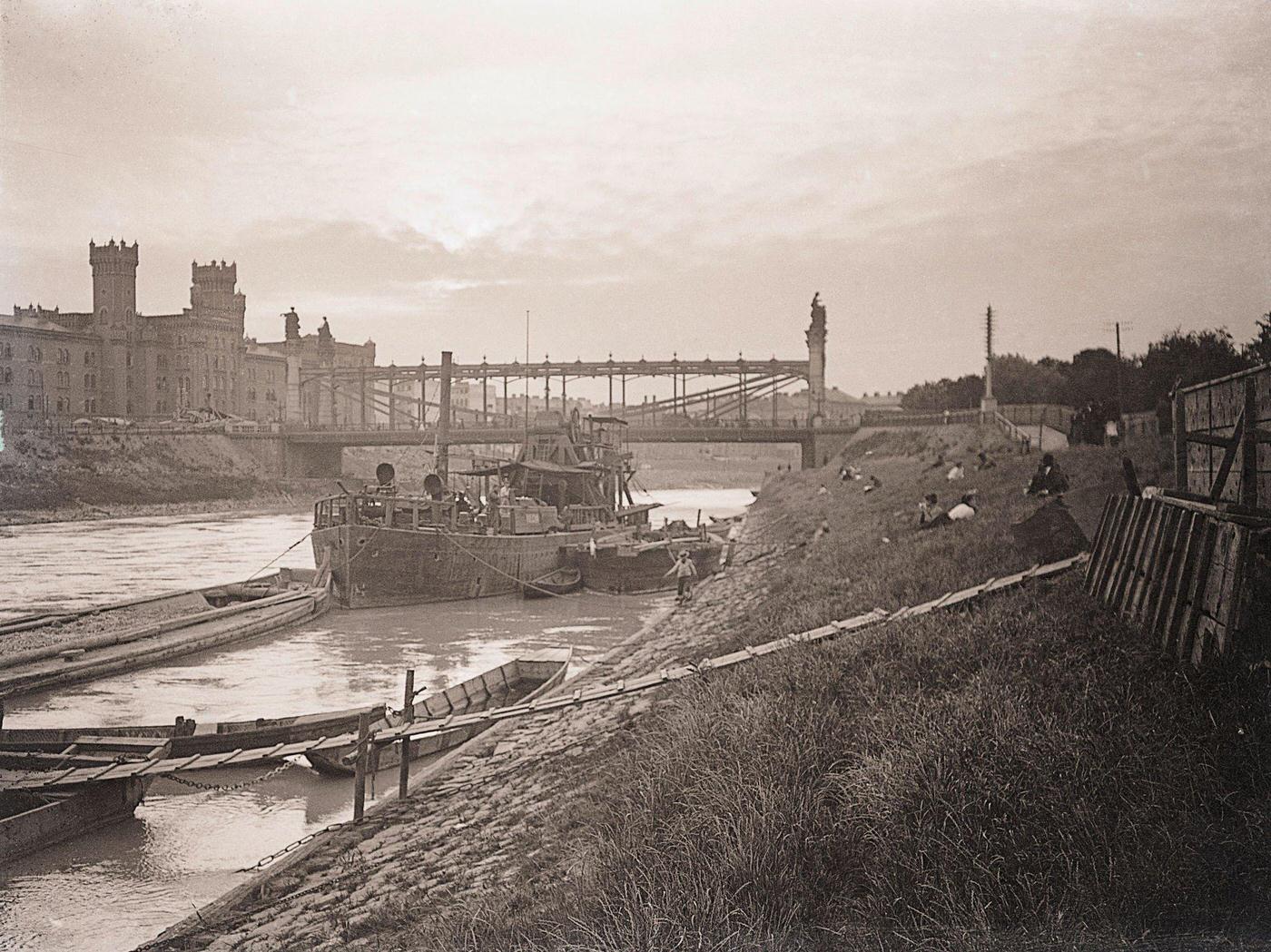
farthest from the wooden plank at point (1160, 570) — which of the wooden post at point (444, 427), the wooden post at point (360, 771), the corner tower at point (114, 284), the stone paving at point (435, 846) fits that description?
the wooden post at point (444, 427)

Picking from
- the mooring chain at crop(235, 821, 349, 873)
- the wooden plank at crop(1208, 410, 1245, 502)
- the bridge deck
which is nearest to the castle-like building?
the bridge deck

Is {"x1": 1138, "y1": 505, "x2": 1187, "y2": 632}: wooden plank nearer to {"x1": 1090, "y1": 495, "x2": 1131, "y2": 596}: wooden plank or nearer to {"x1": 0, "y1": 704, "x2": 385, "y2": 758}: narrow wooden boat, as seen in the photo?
{"x1": 1090, "y1": 495, "x2": 1131, "y2": 596}: wooden plank

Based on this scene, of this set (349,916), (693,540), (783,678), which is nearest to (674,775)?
(783,678)

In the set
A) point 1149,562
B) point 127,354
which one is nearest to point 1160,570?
point 1149,562

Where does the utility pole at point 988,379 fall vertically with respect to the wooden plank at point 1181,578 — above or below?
above

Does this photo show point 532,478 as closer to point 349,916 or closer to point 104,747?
point 104,747

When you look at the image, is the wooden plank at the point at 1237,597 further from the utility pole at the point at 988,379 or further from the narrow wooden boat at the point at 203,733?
the utility pole at the point at 988,379
